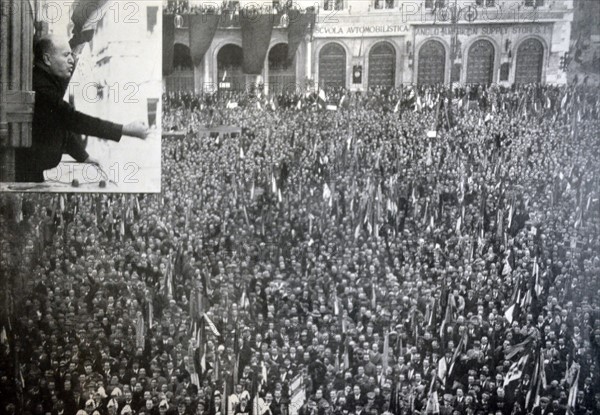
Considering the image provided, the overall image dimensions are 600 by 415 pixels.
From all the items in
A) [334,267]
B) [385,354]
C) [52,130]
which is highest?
[52,130]

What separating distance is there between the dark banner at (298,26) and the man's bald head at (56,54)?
122 centimetres

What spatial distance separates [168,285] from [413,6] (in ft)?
6.72

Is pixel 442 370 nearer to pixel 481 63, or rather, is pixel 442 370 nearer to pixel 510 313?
pixel 510 313

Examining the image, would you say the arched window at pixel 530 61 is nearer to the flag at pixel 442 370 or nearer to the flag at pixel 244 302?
the flag at pixel 442 370

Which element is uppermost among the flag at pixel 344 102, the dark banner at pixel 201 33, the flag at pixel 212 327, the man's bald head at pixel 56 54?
the dark banner at pixel 201 33

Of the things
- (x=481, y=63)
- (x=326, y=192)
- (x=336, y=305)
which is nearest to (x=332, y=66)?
(x=326, y=192)

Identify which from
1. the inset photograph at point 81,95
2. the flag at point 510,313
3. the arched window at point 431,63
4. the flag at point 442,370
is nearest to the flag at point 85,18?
the inset photograph at point 81,95

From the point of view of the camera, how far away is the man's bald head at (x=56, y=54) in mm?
3893

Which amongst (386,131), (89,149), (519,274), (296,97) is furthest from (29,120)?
(519,274)

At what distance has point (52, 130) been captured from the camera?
3.95 m

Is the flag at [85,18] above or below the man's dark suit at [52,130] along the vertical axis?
above

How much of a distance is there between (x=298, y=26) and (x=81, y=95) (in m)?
1.27

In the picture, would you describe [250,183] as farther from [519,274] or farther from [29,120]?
[519,274]

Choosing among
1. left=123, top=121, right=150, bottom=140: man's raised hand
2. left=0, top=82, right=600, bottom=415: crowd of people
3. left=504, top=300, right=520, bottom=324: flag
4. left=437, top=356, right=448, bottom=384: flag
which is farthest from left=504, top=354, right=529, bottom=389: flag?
left=123, top=121, right=150, bottom=140: man's raised hand
